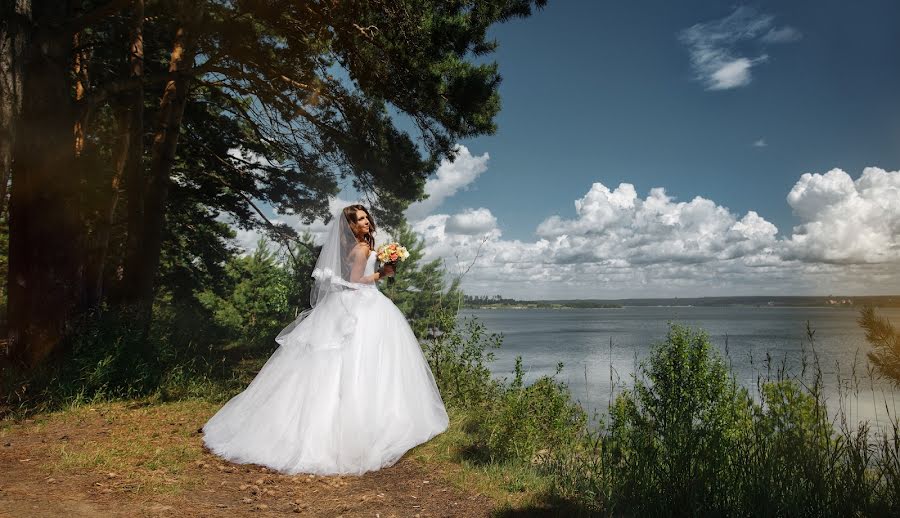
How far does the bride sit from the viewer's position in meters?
5.15

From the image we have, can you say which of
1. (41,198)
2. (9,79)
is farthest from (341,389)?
(41,198)

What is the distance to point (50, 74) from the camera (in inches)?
293

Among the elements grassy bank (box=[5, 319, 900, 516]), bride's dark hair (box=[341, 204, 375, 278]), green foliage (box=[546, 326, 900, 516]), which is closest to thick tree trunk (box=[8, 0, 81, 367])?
grassy bank (box=[5, 319, 900, 516])

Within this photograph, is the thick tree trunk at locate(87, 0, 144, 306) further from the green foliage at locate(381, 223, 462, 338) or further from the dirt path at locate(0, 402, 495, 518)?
the green foliage at locate(381, 223, 462, 338)

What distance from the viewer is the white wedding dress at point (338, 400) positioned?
5129 mm

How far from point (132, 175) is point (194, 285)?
627 centimetres

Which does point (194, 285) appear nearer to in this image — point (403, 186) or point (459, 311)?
point (403, 186)

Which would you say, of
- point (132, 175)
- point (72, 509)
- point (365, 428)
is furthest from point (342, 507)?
point (132, 175)

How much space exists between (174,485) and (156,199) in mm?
7418

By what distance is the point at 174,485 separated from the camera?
183 inches

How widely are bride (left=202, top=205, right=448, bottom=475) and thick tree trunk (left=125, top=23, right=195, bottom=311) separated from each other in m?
5.59

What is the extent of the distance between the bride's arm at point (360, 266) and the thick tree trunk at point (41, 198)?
469 cm

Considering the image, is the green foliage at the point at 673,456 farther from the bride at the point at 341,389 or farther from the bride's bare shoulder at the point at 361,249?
the bride's bare shoulder at the point at 361,249

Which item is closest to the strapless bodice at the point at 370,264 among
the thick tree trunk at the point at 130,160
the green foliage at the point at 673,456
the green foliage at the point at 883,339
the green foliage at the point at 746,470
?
the green foliage at the point at 746,470
